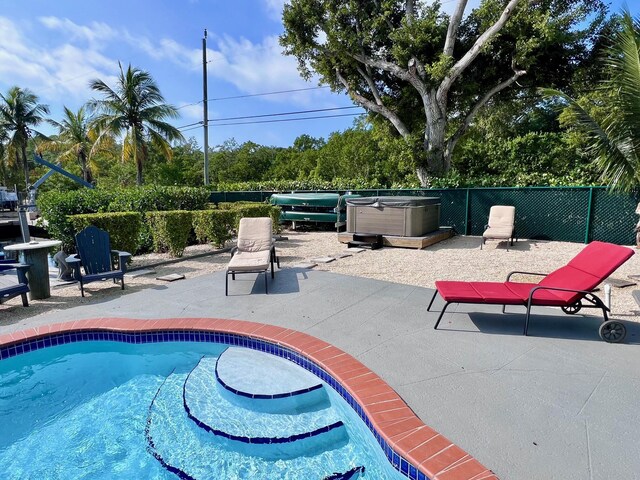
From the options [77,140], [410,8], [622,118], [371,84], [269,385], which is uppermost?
[410,8]

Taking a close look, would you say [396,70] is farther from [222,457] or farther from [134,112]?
[222,457]

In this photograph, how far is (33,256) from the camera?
492cm

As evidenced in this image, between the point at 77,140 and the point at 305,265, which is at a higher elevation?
the point at 77,140

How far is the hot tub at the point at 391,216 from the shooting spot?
884 cm

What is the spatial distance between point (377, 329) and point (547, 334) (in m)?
1.63

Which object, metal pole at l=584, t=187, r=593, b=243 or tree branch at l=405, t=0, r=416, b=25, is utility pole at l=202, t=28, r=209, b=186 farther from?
metal pole at l=584, t=187, r=593, b=243

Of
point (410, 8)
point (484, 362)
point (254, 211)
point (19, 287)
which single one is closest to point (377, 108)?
point (410, 8)

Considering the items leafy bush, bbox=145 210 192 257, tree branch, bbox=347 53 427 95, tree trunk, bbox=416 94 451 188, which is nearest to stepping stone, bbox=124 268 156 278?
leafy bush, bbox=145 210 192 257

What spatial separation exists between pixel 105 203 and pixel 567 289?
30.6 ft

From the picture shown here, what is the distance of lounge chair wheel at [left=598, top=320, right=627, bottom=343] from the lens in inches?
127

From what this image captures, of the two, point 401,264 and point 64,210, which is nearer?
point 401,264

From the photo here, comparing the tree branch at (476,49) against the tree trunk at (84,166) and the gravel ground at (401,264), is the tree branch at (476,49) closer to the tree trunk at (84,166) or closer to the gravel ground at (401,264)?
the gravel ground at (401,264)

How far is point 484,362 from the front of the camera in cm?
295

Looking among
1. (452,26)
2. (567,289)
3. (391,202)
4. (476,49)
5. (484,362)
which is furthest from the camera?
(452,26)
